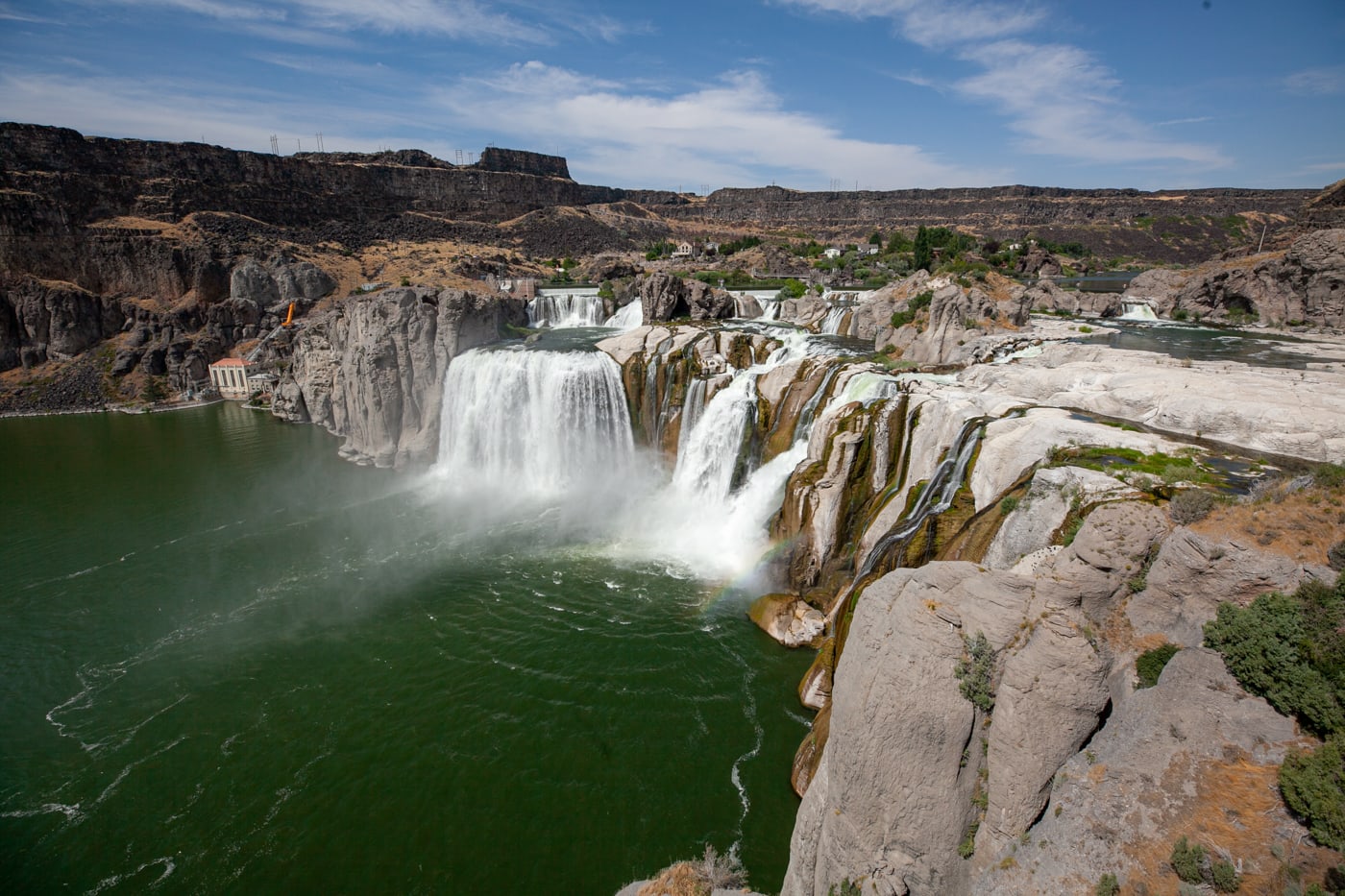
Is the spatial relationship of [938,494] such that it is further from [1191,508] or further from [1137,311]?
[1137,311]

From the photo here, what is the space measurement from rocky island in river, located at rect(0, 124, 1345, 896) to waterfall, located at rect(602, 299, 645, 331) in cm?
37

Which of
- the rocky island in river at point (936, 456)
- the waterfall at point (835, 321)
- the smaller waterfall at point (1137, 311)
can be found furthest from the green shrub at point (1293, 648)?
the smaller waterfall at point (1137, 311)

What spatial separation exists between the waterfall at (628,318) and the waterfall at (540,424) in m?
14.2

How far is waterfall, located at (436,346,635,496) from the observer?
27.8 metres

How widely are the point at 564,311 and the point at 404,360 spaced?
17162 mm

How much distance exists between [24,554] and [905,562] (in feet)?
99.1

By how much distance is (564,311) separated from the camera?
47.6 metres

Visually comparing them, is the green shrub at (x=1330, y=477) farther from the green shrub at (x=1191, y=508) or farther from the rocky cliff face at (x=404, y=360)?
the rocky cliff face at (x=404, y=360)

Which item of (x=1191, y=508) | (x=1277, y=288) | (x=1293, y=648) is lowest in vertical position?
(x=1293, y=648)

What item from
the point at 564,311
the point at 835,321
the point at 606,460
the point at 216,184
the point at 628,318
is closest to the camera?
the point at 606,460

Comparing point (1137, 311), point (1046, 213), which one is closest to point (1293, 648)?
point (1137, 311)

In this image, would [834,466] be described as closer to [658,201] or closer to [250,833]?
[250,833]

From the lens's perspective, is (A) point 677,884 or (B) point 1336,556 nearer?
(B) point 1336,556

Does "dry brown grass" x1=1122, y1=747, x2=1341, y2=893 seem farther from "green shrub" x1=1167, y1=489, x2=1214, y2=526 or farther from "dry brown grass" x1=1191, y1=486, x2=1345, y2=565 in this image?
"green shrub" x1=1167, y1=489, x2=1214, y2=526
